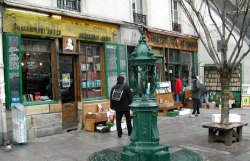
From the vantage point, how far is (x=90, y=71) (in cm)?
1148

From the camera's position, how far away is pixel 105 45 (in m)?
11.8

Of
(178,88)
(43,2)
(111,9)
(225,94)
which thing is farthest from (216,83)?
(43,2)

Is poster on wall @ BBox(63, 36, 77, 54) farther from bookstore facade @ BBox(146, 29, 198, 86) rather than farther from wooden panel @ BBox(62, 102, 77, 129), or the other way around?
bookstore facade @ BBox(146, 29, 198, 86)

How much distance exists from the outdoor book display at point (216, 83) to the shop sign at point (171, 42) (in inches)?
59.4

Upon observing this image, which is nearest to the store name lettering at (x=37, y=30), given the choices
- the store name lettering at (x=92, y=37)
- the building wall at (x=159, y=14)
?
the store name lettering at (x=92, y=37)

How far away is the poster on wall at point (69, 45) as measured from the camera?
33.7 feet

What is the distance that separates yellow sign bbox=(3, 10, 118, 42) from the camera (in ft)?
29.2

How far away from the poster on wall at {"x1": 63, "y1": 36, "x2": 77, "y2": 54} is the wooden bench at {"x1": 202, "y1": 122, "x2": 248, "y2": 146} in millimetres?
4820

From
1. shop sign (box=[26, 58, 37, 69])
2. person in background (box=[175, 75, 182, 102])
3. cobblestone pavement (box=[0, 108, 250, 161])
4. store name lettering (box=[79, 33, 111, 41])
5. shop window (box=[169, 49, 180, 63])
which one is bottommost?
cobblestone pavement (box=[0, 108, 250, 161])

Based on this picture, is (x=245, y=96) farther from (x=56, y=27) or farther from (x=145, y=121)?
(x=145, y=121)

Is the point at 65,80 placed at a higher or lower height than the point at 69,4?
lower

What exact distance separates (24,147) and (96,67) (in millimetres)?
4446

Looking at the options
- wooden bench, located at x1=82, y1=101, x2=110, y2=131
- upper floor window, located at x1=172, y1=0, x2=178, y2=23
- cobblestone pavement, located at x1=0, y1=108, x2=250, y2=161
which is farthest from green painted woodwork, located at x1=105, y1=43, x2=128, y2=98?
upper floor window, located at x1=172, y1=0, x2=178, y2=23

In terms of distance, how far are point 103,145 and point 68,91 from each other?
3.09 m
